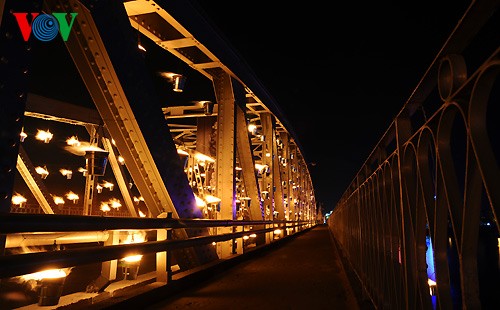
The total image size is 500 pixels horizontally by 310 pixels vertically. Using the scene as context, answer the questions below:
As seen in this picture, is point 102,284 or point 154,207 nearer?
point 102,284

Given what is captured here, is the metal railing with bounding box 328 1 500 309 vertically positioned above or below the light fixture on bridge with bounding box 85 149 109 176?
below

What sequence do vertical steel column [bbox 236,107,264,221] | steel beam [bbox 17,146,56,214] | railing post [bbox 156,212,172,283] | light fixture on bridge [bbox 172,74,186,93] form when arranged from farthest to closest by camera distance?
steel beam [bbox 17,146,56,214]
vertical steel column [bbox 236,107,264,221]
light fixture on bridge [bbox 172,74,186,93]
railing post [bbox 156,212,172,283]

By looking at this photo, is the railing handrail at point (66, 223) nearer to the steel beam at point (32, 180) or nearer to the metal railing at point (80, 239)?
the metal railing at point (80, 239)

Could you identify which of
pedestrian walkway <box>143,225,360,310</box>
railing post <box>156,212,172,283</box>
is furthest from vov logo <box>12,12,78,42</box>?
pedestrian walkway <box>143,225,360,310</box>

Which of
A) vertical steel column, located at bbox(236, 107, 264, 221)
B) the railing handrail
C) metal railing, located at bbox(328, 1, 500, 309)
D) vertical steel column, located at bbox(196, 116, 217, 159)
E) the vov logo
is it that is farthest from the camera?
vertical steel column, located at bbox(196, 116, 217, 159)

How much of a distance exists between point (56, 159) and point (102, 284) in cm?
2388

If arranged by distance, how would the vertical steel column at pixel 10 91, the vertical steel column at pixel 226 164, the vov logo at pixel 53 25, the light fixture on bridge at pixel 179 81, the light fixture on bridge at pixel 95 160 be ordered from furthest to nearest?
the vertical steel column at pixel 226 164, the light fixture on bridge at pixel 179 81, the light fixture on bridge at pixel 95 160, the vov logo at pixel 53 25, the vertical steel column at pixel 10 91

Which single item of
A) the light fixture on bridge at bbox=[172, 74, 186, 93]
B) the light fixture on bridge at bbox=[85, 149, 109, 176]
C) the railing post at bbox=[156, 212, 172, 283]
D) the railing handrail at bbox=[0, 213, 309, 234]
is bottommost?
the railing post at bbox=[156, 212, 172, 283]

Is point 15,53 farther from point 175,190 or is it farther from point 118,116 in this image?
point 175,190

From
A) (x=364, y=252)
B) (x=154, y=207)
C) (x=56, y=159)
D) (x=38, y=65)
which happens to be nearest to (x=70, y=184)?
(x=56, y=159)

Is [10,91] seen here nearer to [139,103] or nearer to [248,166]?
[139,103]

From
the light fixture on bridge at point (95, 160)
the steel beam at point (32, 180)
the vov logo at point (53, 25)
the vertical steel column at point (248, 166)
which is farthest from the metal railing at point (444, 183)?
the steel beam at point (32, 180)

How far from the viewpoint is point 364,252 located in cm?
472

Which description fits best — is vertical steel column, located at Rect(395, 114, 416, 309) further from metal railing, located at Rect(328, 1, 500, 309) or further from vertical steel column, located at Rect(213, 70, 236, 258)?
vertical steel column, located at Rect(213, 70, 236, 258)
